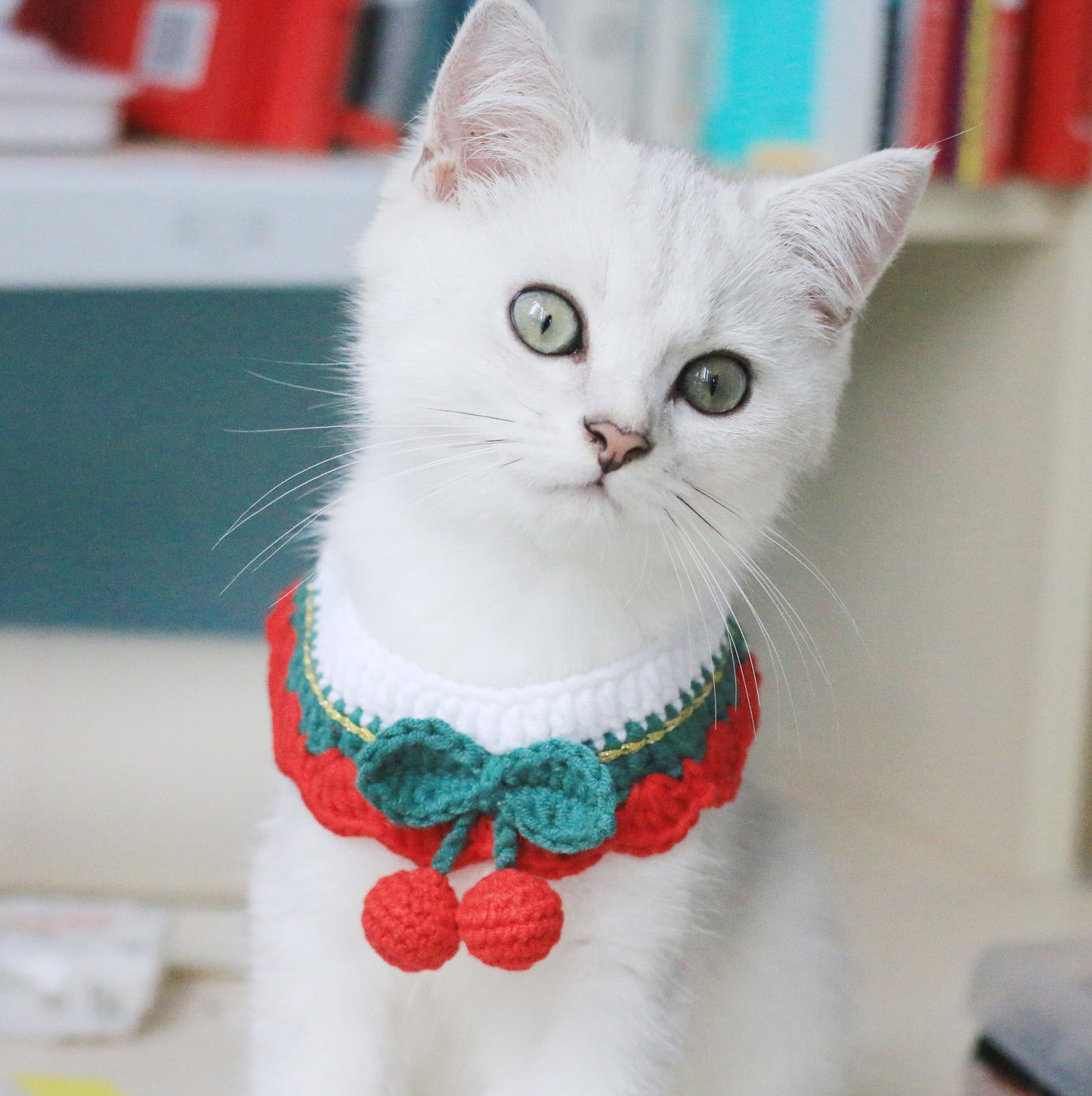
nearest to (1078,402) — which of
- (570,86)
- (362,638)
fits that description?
(570,86)

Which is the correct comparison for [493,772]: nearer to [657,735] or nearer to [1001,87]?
[657,735]

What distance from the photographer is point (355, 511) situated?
2.52 ft

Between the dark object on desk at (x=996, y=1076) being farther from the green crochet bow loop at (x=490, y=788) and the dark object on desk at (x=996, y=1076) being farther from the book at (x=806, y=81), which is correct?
the book at (x=806, y=81)

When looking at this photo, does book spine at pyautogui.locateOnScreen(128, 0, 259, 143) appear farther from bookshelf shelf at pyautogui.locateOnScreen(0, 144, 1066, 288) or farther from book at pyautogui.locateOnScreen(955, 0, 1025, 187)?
book at pyautogui.locateOnScreen(955, 0, 1025, 187)

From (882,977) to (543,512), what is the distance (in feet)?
2.45

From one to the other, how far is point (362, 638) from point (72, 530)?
0.98 metres

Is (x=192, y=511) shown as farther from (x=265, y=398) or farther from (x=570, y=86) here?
(x=570, y=86)

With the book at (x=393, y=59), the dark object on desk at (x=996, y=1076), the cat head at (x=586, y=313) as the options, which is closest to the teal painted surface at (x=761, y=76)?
the book at (x=393, y=59)

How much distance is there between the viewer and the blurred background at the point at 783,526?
3.54 ft

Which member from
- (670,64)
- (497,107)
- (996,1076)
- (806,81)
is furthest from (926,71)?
(996,1076)

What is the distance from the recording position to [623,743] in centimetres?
69

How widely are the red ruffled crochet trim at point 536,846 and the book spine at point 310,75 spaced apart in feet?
2.27

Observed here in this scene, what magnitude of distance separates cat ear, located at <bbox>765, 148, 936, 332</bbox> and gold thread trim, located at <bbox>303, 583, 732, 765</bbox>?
0.73ft

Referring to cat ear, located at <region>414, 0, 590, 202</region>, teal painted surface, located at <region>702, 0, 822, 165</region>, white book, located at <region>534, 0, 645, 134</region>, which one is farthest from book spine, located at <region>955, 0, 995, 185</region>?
cat ear, located at <region>414, 0, 590, 202</region>
